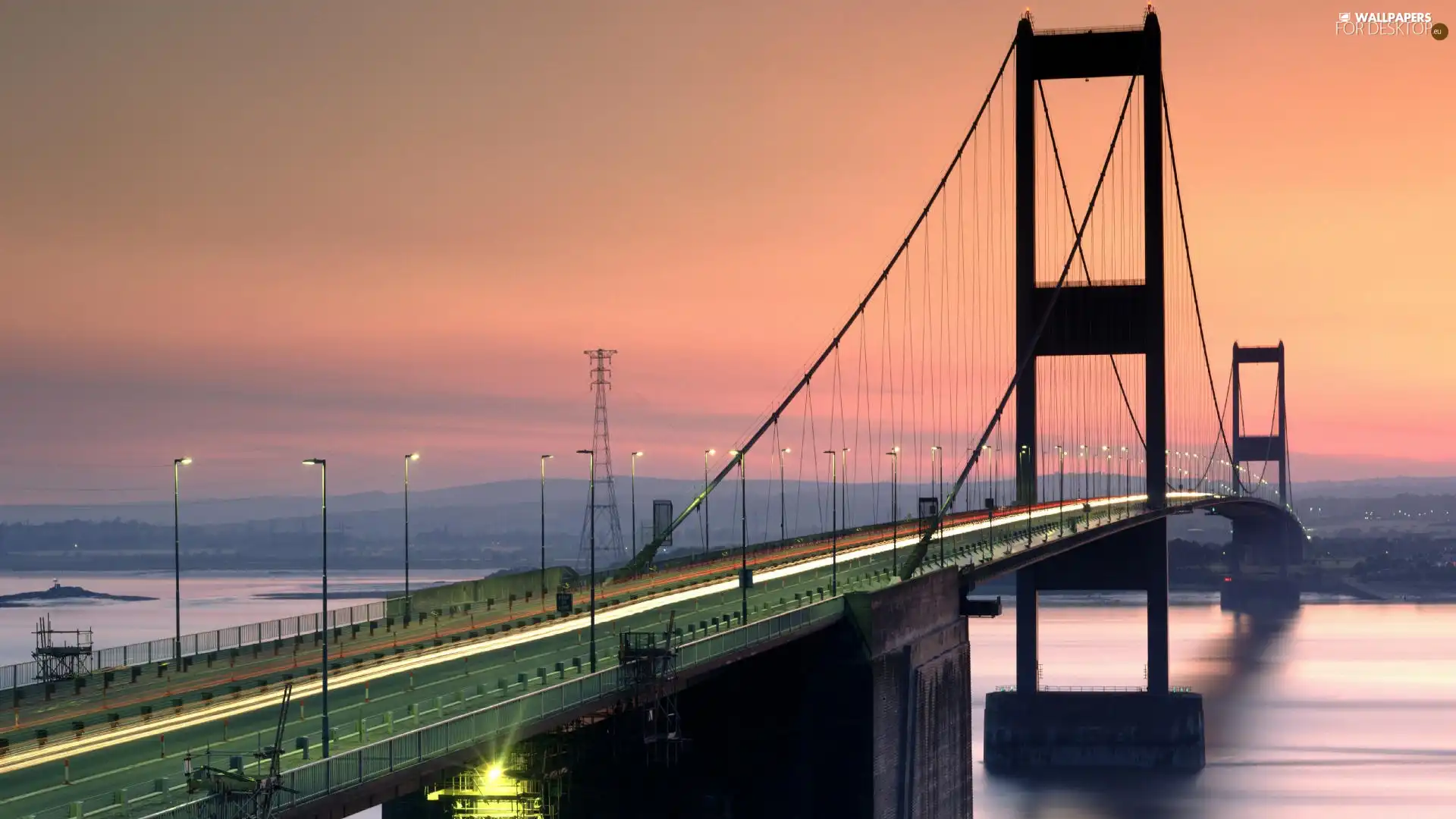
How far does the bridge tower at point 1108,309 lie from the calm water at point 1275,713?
9132 mm

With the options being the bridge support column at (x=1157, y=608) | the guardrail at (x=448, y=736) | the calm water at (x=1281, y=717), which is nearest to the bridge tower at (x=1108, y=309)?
the bridge support column at (x=1157, y=608)

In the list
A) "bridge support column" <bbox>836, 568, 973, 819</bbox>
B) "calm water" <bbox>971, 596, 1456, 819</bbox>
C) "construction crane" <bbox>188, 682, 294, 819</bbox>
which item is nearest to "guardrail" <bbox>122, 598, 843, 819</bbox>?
"construction crane" <bbox>188, 682, 294, 819</bbox>

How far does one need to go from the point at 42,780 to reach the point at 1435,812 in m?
71.2

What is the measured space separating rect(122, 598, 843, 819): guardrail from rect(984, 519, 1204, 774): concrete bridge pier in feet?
163

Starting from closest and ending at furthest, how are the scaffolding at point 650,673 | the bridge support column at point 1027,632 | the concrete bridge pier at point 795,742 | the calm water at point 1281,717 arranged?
the scaffolding at point 650,673
the concrete bridge pier at point 795,742
the calm water at point 1281,717
the bridge support column at point 1027,632

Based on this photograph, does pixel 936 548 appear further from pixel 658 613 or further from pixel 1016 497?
pixel 1016 497

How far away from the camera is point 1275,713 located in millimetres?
124000

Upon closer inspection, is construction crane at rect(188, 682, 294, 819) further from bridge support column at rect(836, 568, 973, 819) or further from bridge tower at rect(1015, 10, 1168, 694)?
bridge tower at rect(1015, 10, 1168, 694)

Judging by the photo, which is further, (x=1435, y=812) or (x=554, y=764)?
(x=1435, y=812)

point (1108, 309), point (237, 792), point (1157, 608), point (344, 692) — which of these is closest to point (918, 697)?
point (344, 692)

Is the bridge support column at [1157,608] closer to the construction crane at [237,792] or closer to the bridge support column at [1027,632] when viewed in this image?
the bridge support column at [1027,632]

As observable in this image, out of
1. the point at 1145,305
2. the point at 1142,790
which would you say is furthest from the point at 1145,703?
the point at 1145,305

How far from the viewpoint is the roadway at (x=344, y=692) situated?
27797 mm

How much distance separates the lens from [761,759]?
48844 millimetres
